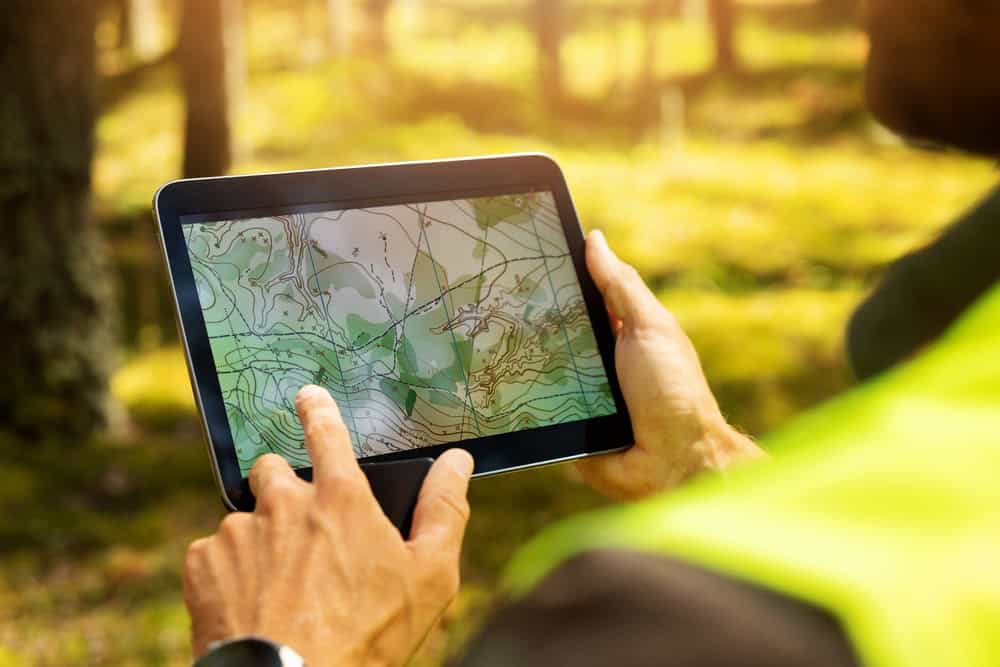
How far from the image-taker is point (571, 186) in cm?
1097

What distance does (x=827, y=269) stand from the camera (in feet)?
27.6

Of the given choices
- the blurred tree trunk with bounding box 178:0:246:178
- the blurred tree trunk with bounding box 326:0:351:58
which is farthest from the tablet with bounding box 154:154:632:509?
the blurred tree trunk with bounding box 326:0:351:58

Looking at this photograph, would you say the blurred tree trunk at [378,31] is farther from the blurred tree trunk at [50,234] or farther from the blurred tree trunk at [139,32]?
the blurred tree trunk at [50,234]

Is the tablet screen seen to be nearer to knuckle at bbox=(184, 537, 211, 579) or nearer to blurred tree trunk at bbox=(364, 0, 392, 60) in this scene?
knuckle at bbox=(184, 537, 211, 579)

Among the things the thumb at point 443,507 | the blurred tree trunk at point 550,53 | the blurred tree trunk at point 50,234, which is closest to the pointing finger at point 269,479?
the thumb at point 443,507

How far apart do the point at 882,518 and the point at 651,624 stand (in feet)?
0.40

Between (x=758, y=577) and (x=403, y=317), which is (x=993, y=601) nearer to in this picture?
(x=758, y=577)

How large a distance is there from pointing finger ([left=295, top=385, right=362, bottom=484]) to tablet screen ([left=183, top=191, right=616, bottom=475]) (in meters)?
0.24

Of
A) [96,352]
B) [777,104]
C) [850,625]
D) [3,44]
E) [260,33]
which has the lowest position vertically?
[777,104]

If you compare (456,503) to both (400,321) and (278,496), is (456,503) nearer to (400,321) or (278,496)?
(278,496)

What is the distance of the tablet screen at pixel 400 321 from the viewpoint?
1.73 m

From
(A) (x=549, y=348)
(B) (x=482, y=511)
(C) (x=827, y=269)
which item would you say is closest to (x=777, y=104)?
(C) (x=827, y=269)

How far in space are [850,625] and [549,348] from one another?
1452 millimetres

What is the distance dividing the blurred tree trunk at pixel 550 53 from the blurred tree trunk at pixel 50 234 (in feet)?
29.2
